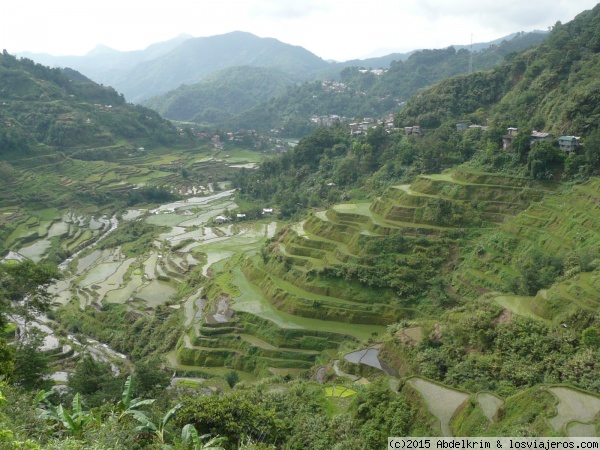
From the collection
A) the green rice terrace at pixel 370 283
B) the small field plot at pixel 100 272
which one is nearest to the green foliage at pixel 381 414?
the green rice terrace at pixel 370 283

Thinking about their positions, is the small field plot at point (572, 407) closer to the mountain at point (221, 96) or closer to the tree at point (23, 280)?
the tree at point (23, 280)

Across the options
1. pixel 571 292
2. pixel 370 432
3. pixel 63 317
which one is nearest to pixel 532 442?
pixel 370 432

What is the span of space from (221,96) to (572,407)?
125 m

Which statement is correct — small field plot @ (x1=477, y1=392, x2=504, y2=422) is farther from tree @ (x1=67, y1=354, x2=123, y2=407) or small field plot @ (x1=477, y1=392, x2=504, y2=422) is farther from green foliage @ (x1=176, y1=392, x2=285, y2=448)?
tree @ (x1=67, y1=354, x2=123, y2=407)

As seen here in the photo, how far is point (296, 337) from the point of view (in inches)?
782

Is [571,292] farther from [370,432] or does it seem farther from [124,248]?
[124,248]

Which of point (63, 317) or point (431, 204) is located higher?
point (431, 204)

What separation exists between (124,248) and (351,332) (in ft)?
78.3

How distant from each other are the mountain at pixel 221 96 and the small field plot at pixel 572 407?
355 feet

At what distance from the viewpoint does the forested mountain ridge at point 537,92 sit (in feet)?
82.7

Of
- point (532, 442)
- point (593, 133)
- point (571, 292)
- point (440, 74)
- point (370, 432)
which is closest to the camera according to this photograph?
point (532, 442)

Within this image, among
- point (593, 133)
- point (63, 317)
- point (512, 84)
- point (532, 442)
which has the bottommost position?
point (63, 317)

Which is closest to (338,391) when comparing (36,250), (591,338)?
(591,338)

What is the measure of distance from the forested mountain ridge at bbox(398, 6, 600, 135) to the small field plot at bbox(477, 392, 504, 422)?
725 inches
